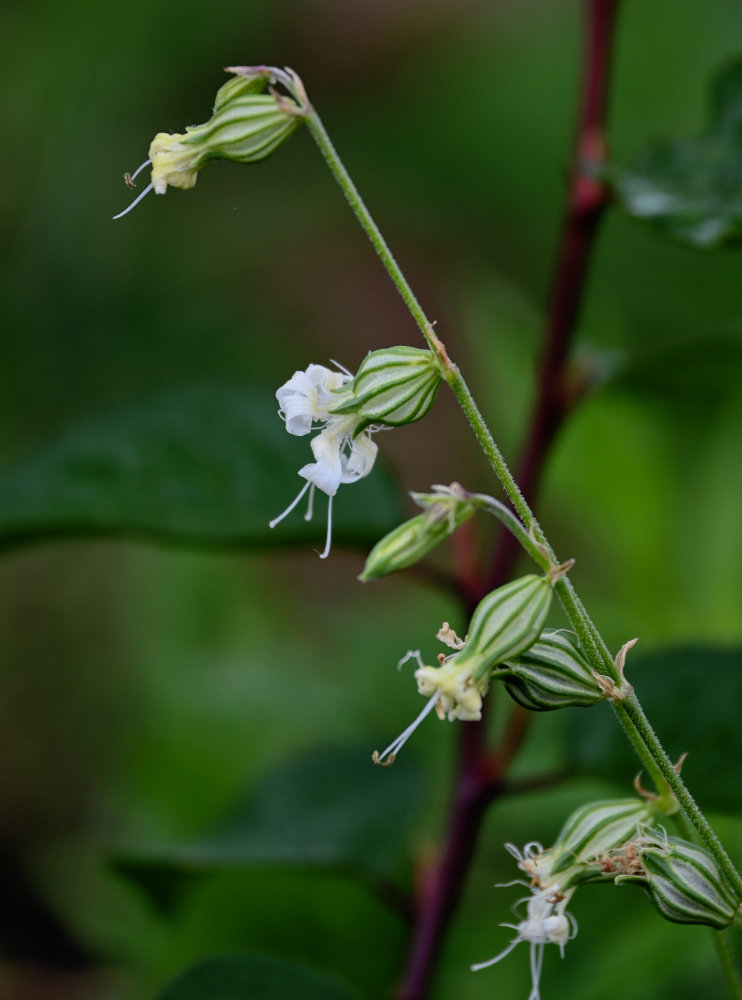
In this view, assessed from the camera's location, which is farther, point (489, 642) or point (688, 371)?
point (688, 371)

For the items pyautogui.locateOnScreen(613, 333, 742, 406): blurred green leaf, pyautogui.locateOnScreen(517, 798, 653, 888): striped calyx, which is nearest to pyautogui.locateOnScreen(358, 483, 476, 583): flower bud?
pyautogui.locateOnScreen(517, 798, 653, 888): striped calyx

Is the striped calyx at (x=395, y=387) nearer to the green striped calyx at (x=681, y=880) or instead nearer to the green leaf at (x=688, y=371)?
the green striped calyx at (x=681, y=880)

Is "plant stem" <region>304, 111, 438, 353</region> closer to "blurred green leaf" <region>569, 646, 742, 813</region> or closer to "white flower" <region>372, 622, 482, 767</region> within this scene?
"white flower" <region>372, 622, 482, 767</region>

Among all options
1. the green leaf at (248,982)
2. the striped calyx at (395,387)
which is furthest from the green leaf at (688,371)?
the green leaf at (248,982)

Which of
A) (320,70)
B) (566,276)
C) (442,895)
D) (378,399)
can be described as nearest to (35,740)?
(442,895)

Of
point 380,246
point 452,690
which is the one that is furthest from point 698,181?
point 452,690

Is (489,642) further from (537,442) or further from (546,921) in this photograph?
(537,442)
